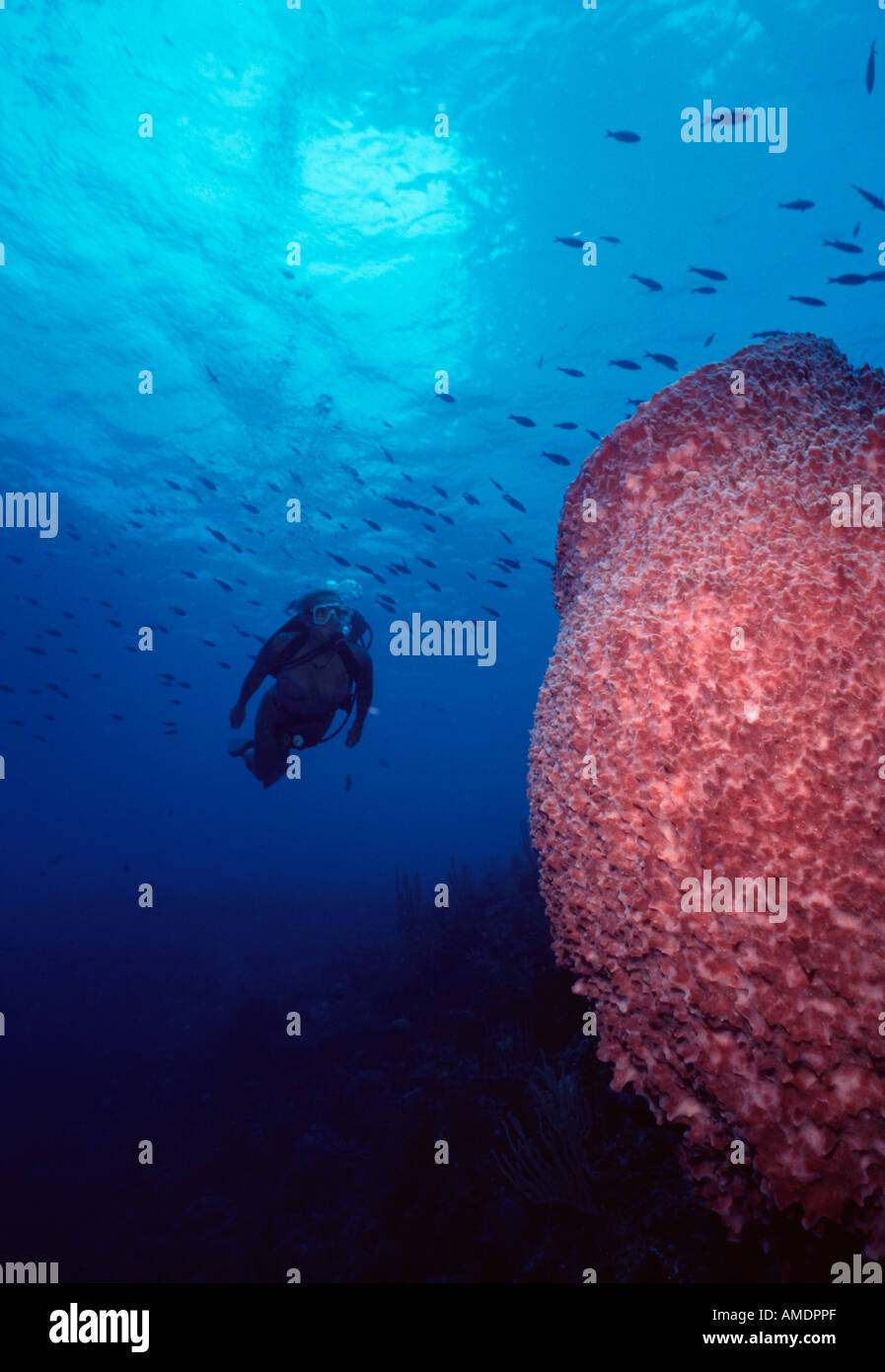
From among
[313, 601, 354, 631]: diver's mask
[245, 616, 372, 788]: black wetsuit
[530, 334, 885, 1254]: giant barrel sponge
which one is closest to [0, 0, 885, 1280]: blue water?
[245, 616, 372, 788]: black wetsuit

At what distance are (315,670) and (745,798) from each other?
6074 millimetres

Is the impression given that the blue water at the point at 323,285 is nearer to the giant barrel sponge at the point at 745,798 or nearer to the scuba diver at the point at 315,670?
the scuba diver at the point at 315,670

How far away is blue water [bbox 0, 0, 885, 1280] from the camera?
13.0 m

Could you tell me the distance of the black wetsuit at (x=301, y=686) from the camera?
7090 millimetres

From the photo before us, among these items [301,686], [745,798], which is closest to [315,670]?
[301,686]

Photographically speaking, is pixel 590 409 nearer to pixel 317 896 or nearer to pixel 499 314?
pixel 499 314

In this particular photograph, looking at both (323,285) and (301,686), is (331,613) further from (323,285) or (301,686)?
(323,285)

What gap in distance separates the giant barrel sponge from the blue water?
8.29 metres

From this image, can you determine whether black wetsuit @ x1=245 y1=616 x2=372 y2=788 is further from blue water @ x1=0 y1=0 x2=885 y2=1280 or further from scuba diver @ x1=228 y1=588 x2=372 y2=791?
blue water @ x1=0 y1=0 x2=885 y2=1280

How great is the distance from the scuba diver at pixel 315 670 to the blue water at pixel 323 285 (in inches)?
208

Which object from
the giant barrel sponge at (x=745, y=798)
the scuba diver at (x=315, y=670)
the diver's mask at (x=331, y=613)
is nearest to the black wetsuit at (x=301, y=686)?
the scuba diver at (x=315, y=670)
